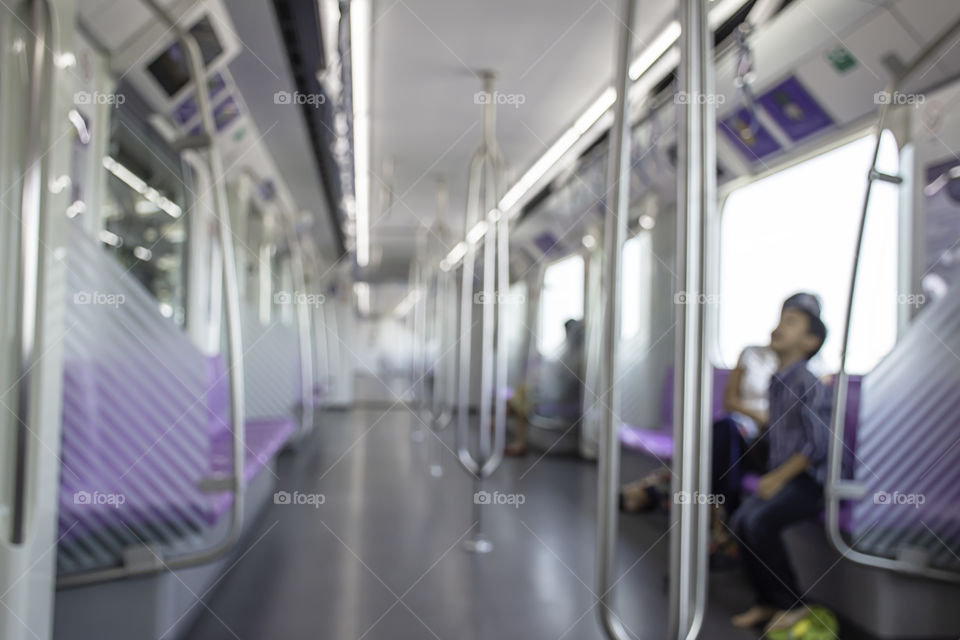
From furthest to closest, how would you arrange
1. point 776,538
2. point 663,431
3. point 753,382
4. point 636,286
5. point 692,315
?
1. point 636,286
2. point 663,431
3. point 753,382
4. point 776,538
5. point 692,315

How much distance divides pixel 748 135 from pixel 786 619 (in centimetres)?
280

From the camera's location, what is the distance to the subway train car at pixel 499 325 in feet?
4.88

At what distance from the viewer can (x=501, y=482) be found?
17.1 feet

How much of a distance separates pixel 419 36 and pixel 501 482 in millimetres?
3265

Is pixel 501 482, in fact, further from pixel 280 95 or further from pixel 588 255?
pixel 280 95

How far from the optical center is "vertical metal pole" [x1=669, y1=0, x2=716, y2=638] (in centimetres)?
111

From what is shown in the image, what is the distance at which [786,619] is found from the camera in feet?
7.76

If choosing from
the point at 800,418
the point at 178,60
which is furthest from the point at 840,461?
the point at 178,60

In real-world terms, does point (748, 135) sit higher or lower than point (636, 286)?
higher

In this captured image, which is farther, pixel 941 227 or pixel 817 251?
pixel 817 251

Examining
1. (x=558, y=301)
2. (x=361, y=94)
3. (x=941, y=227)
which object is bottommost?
(x=558, y=301)

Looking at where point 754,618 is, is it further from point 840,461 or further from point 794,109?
point 794,109

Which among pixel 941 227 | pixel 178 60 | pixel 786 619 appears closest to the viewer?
pixel 786 619

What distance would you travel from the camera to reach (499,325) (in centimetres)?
317
